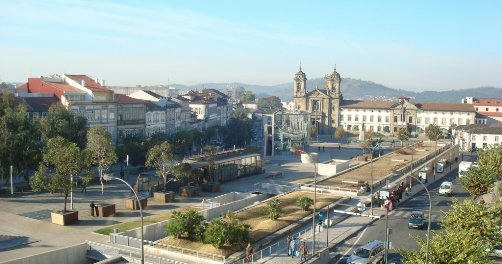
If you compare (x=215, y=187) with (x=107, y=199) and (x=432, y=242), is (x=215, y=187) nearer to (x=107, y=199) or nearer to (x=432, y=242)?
(x=107, y=199)

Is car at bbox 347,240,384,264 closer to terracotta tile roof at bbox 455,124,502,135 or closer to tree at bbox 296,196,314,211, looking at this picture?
tree at bbox 296,196,314,211

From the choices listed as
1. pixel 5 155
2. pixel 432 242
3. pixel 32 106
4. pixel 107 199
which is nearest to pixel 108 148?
pixel 107 199

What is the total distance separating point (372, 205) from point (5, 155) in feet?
108

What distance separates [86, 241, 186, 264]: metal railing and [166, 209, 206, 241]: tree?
8.05 feet

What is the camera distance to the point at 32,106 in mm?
67000

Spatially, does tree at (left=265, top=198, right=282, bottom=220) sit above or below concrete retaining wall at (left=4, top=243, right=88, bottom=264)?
above

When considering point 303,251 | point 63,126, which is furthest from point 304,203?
point 63,126

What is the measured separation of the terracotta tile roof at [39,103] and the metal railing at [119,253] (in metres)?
39.6

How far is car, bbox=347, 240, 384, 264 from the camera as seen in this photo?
29219mm

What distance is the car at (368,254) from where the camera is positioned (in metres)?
29.2

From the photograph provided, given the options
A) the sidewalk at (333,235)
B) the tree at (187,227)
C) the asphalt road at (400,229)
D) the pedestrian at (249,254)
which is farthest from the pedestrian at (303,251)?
the tree at (187,227)

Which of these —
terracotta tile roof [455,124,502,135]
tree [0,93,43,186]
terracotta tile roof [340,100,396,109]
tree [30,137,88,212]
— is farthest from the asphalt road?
terracotta tile roof [340,100,396,109]

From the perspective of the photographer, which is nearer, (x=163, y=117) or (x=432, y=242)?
(x=432, y=242)

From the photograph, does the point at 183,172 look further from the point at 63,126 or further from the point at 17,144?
the point at 17,144
